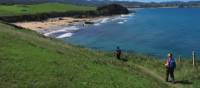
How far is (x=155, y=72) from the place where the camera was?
29891mm

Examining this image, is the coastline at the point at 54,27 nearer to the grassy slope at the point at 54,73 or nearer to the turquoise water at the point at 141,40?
the turquoise water at the point at 141,40

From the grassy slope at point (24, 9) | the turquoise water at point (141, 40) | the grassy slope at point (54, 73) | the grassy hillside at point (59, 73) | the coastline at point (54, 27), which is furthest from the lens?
the grassy slope at point (24, 9)

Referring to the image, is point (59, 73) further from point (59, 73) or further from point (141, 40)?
point (141, 40)

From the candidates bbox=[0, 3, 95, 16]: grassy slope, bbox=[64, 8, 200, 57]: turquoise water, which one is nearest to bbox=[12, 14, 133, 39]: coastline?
bbox=[64, 8, 200, 57]: turquoise water

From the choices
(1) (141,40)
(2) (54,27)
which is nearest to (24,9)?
(2) (54,27)

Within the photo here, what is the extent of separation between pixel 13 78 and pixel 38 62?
11.0 ft

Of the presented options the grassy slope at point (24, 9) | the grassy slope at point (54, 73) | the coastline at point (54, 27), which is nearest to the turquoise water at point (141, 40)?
the coastline at point (54, 27)

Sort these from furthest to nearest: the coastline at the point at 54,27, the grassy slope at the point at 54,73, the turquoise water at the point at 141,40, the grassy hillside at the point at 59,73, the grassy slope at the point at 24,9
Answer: the grassy slope at the point at 24,9 < the coastline at the point at 54,27 < the turquoise water at the point at 141,40 < the grassy hillside at the point at 59,73 < the grassy slope at the point at 54,73

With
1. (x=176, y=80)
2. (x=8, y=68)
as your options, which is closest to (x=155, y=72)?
(x=176, y=80)

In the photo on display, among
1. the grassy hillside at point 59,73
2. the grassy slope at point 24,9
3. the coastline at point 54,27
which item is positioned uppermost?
the grassy hillside at point 59,73

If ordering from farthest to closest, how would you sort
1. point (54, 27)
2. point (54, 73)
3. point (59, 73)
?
point (54, 27), point (59, 73), point (54, 73)

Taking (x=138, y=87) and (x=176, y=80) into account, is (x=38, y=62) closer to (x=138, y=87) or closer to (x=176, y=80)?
(x=138, y=87)

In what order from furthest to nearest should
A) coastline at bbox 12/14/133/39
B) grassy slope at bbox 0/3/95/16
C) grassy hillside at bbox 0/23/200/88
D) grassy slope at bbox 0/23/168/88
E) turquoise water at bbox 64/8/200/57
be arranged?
grassy slope at bbox 0/3/95/16 < coastline at bbox 12/14/133/39 < turquoise water at bbox 64/8/200/57 < grassy hillside at bbox 0/23/200/88 < grassy slope at bbox 0/23/168/88

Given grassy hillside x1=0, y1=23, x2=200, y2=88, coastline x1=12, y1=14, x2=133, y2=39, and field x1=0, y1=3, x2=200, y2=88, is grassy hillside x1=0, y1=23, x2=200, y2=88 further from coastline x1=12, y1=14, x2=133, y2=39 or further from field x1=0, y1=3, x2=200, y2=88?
coastline x1=12, y1=14, x2=133, y2=39
